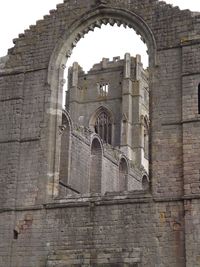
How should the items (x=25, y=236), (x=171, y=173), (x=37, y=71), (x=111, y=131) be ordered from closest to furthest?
(x=171, y=173), (x=25, y=236), (x=37, y=71), (x=111, y=131)

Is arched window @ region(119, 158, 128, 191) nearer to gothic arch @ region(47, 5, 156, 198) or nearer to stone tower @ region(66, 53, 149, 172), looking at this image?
gothic arch @ region(47, 5, 156, 198)

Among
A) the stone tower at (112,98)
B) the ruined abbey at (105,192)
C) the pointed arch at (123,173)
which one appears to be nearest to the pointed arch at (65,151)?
the ruined abbey at (105,192)

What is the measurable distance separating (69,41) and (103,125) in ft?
105

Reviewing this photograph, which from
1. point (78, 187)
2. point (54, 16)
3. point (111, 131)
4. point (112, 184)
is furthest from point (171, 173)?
point (111, 131)

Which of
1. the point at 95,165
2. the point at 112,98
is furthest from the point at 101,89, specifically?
the point at 95,165

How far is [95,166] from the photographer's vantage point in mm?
24609

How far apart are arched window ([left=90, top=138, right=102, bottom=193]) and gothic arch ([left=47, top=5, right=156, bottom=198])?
684cm

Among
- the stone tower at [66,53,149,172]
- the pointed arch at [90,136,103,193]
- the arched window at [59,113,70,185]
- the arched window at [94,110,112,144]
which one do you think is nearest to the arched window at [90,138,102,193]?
the pointed arch at [90,136,103,193]

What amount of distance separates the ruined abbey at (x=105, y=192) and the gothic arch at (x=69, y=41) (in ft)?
0.09

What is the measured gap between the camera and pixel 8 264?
608 inches

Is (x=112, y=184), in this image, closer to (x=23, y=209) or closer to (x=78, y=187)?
(x=78, y=187)

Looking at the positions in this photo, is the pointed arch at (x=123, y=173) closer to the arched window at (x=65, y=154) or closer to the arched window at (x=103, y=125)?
the arched window at (x=65, y=154)

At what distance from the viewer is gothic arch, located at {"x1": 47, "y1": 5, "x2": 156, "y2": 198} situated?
635 inches

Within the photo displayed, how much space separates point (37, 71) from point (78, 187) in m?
5.68
